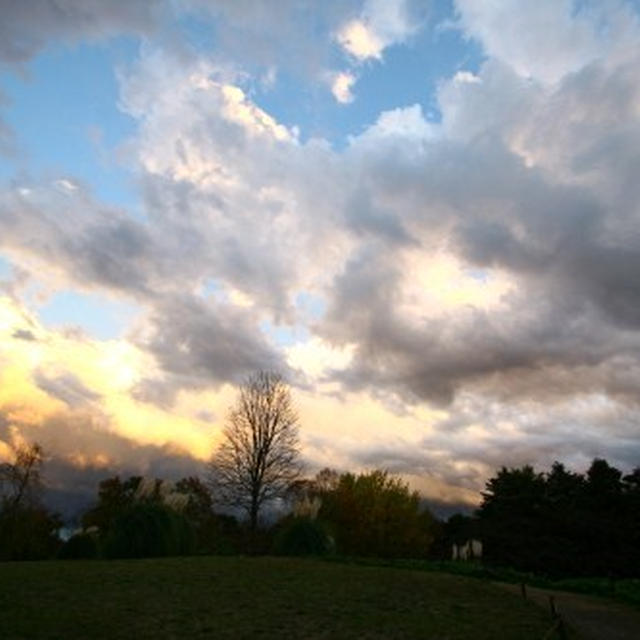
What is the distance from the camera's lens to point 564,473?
5538 centimetres

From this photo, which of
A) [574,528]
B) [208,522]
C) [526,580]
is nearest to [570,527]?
[574,528]

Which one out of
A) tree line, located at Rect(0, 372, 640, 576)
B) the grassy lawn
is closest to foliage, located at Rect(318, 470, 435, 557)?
tree line, located at Rect(0, 372, 640, 576)

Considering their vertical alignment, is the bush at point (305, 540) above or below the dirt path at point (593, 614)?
above

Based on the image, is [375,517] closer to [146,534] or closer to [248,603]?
[146,534]

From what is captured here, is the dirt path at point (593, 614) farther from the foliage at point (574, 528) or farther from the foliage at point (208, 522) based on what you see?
the foliage at point (574, 528)

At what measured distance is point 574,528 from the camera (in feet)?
141

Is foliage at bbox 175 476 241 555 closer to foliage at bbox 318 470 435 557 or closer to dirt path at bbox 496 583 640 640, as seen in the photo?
foliage at bbox 318 470 435 557

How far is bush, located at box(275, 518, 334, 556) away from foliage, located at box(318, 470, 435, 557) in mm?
24094

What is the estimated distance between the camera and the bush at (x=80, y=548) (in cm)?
2122

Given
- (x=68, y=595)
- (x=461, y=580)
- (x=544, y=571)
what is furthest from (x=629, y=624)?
(x=544, y=571)

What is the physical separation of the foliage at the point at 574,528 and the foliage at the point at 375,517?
472 centimetres

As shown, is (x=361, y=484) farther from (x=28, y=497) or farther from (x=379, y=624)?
(x=379, y=624)

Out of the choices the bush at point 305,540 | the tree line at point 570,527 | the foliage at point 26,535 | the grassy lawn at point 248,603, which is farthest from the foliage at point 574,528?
the grassy lawn at point 248,603

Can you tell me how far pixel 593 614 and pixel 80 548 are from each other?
14.4m
